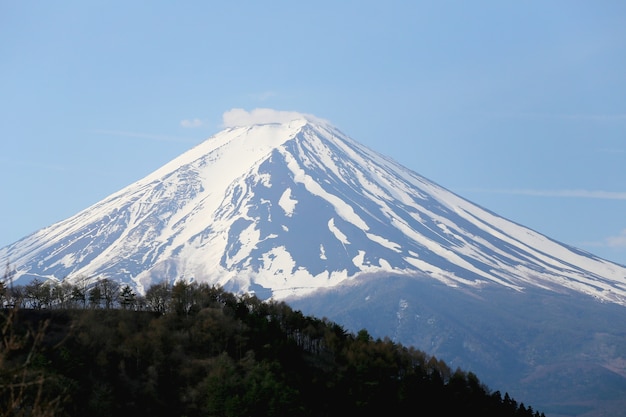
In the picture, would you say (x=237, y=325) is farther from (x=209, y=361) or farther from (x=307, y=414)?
(x=307, y=414)

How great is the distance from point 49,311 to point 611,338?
6241 inches

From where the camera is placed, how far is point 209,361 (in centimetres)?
5803

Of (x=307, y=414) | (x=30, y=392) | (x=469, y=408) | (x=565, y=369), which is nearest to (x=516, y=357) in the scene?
(x=565, y=369)

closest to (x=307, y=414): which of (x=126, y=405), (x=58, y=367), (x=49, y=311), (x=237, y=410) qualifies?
(x=237, y=410)

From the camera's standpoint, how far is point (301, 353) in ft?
214

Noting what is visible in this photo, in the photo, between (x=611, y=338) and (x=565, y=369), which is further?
(x=611, y=338)

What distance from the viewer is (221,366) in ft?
181

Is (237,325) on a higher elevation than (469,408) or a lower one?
higher

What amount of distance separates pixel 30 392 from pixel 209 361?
47.2 ft

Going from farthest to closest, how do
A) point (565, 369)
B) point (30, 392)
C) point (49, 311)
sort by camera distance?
point (565, 369) < point (49, 311) < point (30, 392)

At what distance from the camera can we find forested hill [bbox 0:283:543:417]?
173 feet

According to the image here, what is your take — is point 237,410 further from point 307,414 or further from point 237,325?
point 237,325

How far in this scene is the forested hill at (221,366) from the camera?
52.9 meters

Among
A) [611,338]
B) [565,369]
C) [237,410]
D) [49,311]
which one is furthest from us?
[611,338]
